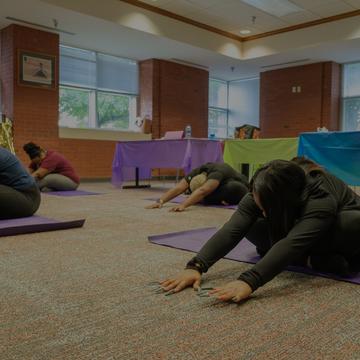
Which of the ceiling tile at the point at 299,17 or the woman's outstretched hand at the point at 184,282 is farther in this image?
the ceiling tile at the point at 299,17

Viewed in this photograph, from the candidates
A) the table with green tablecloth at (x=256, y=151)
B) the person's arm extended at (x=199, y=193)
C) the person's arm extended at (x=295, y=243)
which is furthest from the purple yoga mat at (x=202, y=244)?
the table with green tablecloth at (x=256, y=151)

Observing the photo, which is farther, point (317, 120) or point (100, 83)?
point (317, 120)

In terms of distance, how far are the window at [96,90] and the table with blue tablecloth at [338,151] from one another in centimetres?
525

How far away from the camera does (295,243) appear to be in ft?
4.84

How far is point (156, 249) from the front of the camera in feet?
7.61

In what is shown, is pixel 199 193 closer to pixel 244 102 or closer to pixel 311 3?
pixel 311 3

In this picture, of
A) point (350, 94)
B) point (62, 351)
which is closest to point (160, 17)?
point (350, 94)

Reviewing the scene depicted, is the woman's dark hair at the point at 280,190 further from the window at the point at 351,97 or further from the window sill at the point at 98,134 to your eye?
the window at the point at 351,97

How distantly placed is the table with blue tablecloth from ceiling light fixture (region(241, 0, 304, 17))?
338 cm

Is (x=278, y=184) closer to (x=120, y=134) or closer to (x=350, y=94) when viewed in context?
(x=120, y=134)

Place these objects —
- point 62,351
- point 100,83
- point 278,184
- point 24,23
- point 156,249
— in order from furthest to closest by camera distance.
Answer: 1. point 100,83
2. point 24,23
3. point 156,249
4. point 278,184
5. point 62,351

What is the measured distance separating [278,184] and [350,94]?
898 centimetres

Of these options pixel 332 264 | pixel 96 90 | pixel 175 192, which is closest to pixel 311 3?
pixel 96 90

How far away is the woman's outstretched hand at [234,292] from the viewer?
1.40 m
